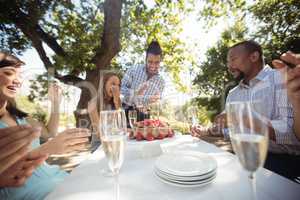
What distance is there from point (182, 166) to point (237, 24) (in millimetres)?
6678

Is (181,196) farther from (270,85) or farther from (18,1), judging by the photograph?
(18,1)

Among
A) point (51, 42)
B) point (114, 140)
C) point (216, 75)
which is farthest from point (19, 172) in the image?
point (216, 75)

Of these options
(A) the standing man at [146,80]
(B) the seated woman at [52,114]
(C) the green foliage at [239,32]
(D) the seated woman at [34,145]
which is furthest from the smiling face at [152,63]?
(C) the green foliage at [239,32]

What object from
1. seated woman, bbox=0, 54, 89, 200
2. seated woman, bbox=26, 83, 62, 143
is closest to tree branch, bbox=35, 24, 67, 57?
seated woman, bbox=26, 83, 62, 143

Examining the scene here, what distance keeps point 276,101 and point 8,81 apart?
184 centimetres

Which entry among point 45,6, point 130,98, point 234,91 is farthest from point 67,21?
point 234,91

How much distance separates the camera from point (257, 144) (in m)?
0.45

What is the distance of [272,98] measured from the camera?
4.77ft

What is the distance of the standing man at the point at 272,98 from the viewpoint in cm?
116

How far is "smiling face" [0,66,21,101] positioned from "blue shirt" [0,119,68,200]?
181 mm

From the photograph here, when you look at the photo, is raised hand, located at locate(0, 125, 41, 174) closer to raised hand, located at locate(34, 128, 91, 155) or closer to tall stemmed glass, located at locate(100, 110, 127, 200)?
tall stemmed glass, located at locate(100, 110, 127, 200)

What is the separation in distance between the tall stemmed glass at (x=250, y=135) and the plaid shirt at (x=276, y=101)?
1.74ft

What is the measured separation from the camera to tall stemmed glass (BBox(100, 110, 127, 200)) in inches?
21.6

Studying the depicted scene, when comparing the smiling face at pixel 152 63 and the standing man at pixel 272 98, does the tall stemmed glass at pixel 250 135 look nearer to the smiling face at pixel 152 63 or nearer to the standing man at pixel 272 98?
the standing man at pixel 272 98
